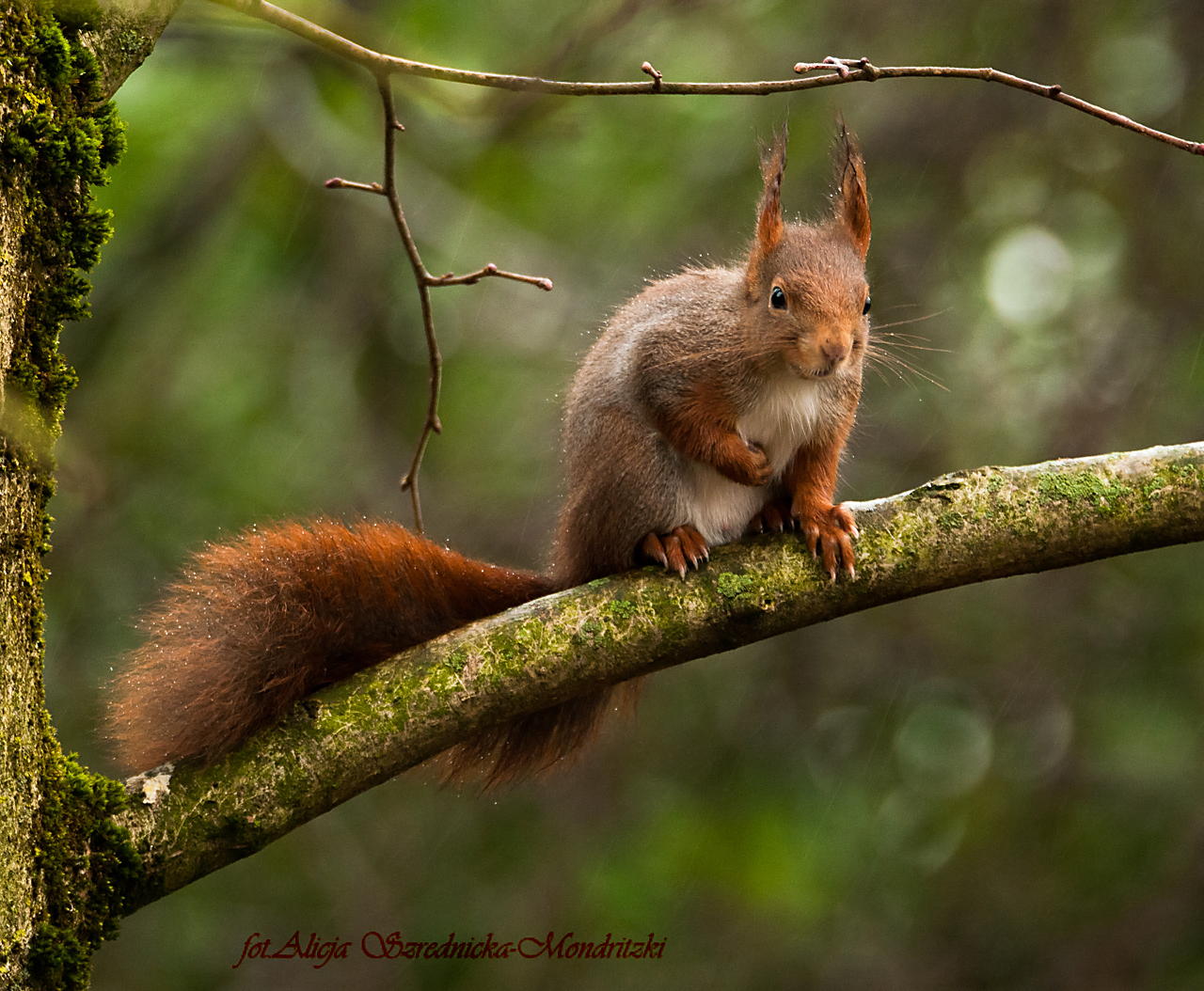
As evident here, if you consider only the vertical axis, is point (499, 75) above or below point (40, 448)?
above

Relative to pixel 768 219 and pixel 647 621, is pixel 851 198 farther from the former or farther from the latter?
pixel 647 621

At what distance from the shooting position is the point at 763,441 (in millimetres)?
2885

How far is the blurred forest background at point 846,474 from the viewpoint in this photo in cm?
508

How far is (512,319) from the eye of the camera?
560 cm

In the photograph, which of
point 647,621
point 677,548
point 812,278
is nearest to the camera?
point 647,621

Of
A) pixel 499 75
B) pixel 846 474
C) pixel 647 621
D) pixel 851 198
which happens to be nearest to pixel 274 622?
pixel 647 621

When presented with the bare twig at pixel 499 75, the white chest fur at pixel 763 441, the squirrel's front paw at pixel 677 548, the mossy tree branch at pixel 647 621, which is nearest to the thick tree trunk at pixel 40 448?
the mossy tree branch at pixel 647 621

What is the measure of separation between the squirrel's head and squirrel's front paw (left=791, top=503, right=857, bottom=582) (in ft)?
1.07

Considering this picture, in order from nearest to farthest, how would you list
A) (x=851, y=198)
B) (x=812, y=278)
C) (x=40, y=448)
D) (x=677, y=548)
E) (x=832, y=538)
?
1. (x=40, y=448)
2. (x=832, y=538)
3. (x=677, y=548)
4. (x=812, y=278)
5. (x=851, y=198)

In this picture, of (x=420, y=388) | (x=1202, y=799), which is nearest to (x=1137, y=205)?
(x=1202, y=799)

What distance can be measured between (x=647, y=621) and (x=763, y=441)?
0.82 m

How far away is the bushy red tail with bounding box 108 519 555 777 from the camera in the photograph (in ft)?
6.77

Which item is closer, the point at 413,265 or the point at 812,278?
the point at 413,265

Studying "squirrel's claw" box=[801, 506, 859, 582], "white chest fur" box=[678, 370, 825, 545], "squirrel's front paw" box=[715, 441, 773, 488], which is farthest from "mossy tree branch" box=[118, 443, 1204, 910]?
"white chest fur" box=[678, 370, 825, 545]
